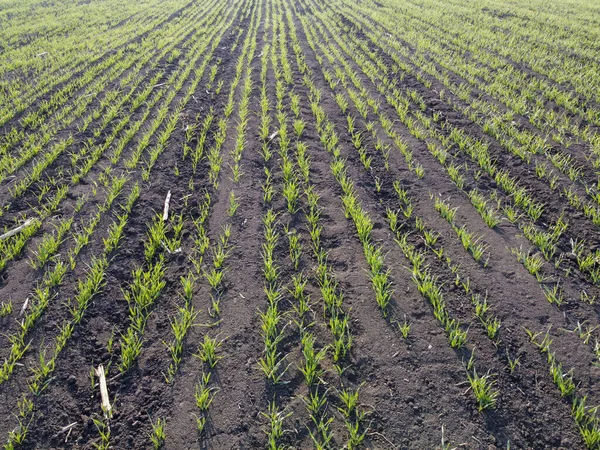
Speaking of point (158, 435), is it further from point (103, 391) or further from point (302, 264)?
point (302, 264)

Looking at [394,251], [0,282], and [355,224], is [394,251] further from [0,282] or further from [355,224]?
[0,282]

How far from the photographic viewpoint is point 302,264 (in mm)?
4070

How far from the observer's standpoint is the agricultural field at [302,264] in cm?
274

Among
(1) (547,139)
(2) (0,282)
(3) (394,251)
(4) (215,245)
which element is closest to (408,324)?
Result: (3) (394,251)

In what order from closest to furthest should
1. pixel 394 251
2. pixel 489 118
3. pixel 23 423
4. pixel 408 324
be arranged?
pixel 23 423 < pixel 408 324 < pixel 394 251 < pixel 489 118

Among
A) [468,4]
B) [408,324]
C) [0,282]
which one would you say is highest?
[468,4]

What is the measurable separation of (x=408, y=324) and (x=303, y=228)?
5.55ft

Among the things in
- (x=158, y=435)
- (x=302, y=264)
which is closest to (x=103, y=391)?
(x=158, y=435)

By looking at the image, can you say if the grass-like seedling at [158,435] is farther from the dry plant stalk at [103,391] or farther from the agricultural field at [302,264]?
the dry plant stalk at [103,391]

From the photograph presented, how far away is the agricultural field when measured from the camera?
274cm

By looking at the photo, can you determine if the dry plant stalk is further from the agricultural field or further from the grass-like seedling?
the grass-like seedling

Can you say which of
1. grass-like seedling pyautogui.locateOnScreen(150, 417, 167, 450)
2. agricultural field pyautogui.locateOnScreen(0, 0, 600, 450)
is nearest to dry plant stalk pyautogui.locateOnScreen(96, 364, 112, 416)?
agricultural field pyautogui.locateOnScreen(0, 0, 600, 450)

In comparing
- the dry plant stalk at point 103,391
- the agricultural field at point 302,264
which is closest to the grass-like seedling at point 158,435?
the agricultural field at point 302,264

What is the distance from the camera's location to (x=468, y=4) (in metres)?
19.0
